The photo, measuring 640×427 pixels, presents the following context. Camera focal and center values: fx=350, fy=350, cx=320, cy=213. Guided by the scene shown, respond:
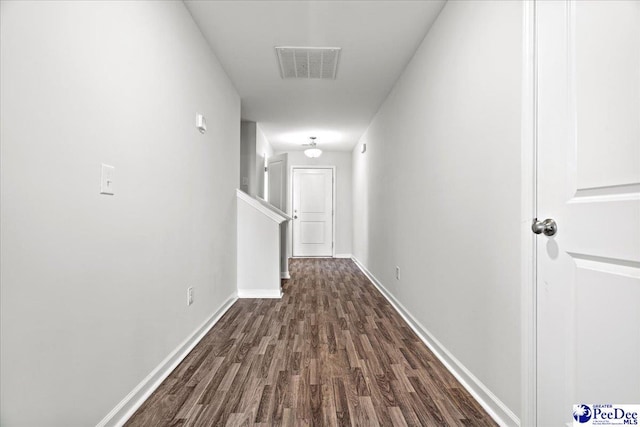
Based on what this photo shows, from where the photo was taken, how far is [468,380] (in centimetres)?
190

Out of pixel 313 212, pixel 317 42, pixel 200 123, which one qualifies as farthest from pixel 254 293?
pixel 313 212

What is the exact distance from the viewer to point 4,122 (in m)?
0.99

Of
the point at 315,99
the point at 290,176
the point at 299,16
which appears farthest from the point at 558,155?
the point at 290,176

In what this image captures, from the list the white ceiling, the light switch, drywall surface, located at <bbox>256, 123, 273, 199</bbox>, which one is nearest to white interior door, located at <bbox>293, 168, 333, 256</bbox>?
drywall surface, located at <bbox>256, 123, 273, 199</bbox>

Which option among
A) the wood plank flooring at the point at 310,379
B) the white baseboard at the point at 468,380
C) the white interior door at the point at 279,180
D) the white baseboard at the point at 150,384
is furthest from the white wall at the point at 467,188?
the white interior door at the point at 279,180

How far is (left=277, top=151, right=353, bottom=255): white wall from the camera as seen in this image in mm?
7824

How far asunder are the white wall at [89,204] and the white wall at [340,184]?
542 centimetres

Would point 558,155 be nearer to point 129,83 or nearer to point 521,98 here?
point 521,98

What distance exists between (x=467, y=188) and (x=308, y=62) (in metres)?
2.04

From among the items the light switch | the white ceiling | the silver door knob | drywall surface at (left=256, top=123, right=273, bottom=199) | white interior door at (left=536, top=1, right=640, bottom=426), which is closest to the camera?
white interior door at (left=536, top=1, right=640, bottom=426)

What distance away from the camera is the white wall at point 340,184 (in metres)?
7.82

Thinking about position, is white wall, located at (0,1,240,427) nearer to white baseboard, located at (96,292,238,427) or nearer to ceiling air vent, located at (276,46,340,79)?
white baseboard, located at (96,292,238,427)

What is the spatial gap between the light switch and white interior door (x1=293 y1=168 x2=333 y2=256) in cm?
637

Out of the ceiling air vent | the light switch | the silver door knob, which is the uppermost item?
the ceiling air vent
